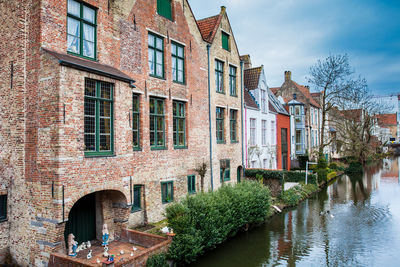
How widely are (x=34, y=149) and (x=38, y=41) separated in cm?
298

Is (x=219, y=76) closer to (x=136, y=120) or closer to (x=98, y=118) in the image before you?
(x=136, y=120)

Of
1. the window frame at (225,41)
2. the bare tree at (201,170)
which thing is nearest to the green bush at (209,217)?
the bare tree at (201,170)

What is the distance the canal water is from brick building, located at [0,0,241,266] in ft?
13.1

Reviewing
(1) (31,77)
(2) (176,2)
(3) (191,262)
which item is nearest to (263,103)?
(2) (176,2)

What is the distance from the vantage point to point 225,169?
1755 cm

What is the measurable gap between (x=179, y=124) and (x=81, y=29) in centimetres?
626

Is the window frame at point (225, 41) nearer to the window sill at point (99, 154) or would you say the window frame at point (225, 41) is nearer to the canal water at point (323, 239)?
the canal water at point (323, 239)

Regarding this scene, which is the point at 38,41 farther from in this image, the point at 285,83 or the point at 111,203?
the point at 285,83

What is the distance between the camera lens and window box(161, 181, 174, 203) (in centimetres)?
1268

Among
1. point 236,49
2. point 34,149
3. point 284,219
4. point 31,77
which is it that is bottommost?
point 284,219

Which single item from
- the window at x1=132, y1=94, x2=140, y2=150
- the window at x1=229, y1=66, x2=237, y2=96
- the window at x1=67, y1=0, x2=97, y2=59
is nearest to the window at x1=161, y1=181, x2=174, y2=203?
the window at x1=132, y1=94, x2=140, y2=150

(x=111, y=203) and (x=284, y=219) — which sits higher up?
(x=111, y=203)

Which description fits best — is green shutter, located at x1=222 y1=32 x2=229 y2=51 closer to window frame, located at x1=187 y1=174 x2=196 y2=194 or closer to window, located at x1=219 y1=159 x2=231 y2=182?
window, located at x1=219 y1=159 x2=231 y2=182

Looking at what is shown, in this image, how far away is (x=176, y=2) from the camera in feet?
45.8
